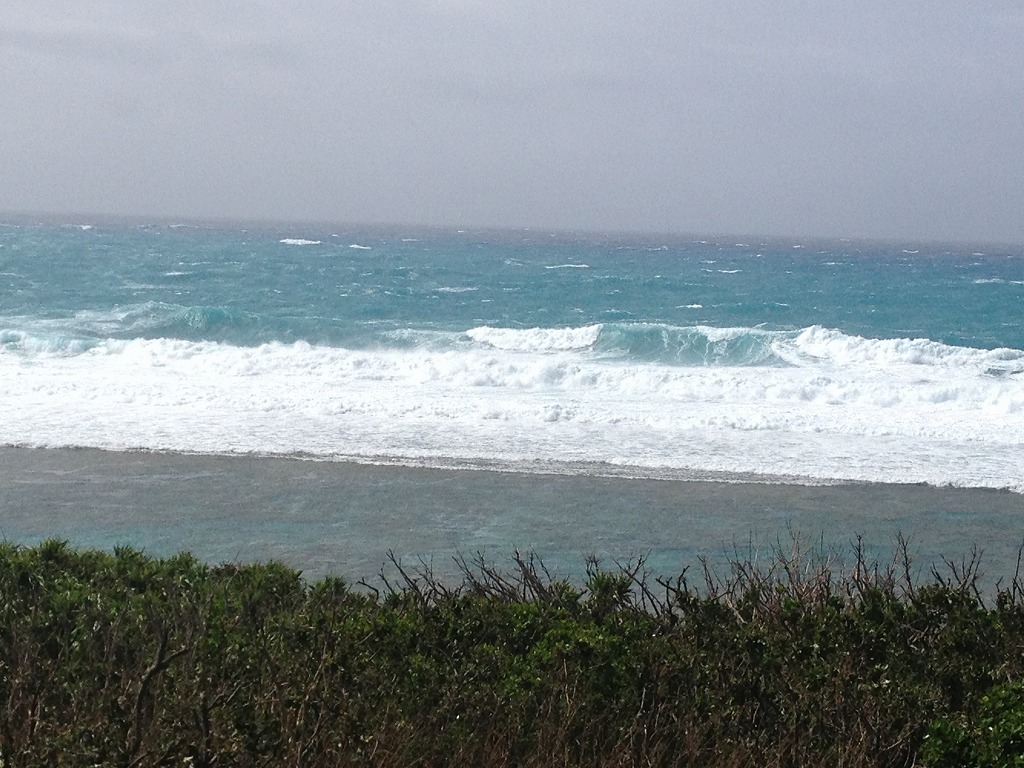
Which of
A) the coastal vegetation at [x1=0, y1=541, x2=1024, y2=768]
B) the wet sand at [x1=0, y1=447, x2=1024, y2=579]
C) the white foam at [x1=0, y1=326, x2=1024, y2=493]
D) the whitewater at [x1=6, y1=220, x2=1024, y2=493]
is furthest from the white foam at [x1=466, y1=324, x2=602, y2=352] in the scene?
the coastal vegetation at [x1=0, y1=541, x2=1024, y2=768]

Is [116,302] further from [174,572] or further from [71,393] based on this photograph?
[174,572]

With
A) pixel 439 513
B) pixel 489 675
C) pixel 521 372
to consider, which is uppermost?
pixel 489 675

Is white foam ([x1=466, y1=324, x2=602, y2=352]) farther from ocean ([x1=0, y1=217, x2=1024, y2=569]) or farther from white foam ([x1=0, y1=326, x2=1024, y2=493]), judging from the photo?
white foam ([x1=0, y1=326, x2=1024, y2=493])

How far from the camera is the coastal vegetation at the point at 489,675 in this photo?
4.89 meters

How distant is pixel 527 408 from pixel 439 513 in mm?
7767

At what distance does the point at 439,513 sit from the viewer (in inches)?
556

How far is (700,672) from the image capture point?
6398 millimetres

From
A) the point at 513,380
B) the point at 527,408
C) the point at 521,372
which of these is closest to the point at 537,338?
the point at 521,372

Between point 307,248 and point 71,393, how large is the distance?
2342 inches

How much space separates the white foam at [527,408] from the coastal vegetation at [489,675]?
991 centimetres

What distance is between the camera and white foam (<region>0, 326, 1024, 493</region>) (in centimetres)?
1792

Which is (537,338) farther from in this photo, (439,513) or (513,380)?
(439,513)

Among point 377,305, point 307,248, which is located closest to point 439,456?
point 377,305

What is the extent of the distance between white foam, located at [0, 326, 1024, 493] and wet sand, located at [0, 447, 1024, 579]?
3.97ft
